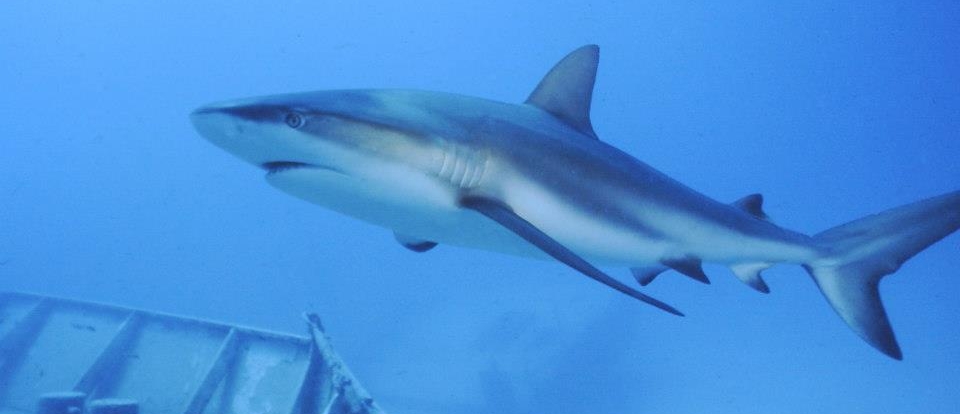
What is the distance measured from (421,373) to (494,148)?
40.5ft

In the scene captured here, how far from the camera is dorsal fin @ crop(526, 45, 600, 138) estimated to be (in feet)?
10.9

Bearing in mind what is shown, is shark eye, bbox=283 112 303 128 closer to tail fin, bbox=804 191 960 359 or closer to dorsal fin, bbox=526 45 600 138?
dorsal fin, bbox=526 45 600 138

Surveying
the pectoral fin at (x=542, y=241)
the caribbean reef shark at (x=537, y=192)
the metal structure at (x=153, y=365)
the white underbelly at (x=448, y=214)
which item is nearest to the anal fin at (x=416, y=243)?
the caribbean reef shark at (x=537, y=192)

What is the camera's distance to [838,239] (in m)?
3.63

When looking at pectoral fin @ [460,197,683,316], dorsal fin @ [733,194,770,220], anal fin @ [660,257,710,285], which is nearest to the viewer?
pectoral fin @ [460,197,683,316]

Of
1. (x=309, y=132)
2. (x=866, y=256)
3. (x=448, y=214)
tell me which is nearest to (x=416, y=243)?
(x=448, y=214)

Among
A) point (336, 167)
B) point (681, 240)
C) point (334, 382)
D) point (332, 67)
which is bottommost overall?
point (334, 382)

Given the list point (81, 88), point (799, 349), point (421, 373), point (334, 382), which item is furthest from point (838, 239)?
point (81, 88)

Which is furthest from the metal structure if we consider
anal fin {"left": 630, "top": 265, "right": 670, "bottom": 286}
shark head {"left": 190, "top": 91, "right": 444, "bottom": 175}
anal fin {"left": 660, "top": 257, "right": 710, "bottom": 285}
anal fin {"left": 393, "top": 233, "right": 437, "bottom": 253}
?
shark head {"left": 190, "top": 91, "right": 444, "bottom": 175}

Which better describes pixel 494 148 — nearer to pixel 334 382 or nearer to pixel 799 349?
pixel 334 382

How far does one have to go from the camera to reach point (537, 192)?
2596 millimetres

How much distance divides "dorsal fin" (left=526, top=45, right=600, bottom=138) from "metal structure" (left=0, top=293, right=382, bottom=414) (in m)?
3.44

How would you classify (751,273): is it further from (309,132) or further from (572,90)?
(309,132)

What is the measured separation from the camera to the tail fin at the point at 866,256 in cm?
350
